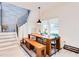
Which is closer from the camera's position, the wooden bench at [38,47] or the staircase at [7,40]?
the wooden bench at [38,47]

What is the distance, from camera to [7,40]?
1826 mm

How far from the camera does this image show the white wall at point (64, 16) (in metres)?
1.71

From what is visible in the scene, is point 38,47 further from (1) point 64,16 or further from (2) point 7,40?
(1) point 64,16

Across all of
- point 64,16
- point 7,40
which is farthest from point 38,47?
point 64,16

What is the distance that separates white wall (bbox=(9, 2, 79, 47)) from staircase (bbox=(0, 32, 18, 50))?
9.6 inches

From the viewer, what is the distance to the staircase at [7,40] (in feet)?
5.81

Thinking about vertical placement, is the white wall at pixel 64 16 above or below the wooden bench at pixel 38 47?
above

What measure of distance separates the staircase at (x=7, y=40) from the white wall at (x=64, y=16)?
0.24 metres

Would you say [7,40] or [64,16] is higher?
[64,16]

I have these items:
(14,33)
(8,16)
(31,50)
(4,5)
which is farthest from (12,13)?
(31,50)

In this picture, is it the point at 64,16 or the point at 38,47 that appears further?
the point at 64,16

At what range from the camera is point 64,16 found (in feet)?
6.23

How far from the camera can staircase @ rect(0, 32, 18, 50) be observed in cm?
177

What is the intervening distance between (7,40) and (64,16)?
1.12 meters
